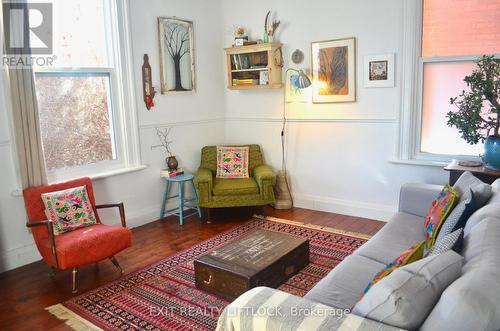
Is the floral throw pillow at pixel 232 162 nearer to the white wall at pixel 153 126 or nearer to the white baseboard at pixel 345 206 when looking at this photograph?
the white wall at pixel 153 126

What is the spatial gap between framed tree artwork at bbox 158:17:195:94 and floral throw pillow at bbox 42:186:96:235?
169 cm

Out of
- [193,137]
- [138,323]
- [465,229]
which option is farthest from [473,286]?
[193,137]

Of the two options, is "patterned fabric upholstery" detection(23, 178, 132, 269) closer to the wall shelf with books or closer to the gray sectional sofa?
the gray sectional sofa

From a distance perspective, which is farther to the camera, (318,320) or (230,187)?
(230,187)

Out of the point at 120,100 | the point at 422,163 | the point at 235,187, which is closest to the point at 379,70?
the point at 422,163

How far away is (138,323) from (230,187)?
6.97 ft

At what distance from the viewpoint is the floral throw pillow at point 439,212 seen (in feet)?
7.98

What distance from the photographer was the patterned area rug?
262 cm

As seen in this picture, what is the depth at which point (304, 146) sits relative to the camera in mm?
4887

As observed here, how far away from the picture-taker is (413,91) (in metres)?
4.05

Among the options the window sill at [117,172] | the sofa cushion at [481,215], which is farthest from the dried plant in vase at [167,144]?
the sofa cushion at [481,215]

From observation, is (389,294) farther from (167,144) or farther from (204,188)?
(167,144)

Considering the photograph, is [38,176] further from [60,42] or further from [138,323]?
[138,323]

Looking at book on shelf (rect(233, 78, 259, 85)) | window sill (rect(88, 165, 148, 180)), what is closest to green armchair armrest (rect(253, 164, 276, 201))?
book on shelf (rect(233, 78, 259, 85))
